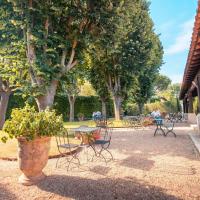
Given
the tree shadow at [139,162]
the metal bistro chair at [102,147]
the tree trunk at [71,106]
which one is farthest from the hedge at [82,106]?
the tree shadow at [139,162]

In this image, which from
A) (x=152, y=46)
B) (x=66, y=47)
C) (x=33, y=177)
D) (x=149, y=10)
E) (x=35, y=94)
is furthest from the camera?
(x=149, y=10)

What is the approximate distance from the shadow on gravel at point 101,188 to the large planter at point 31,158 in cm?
27

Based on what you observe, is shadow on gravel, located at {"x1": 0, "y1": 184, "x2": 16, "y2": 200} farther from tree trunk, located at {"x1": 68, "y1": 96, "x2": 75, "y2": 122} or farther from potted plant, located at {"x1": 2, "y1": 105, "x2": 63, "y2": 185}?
tree trunk, located at {"x1": 68, "y1": 96, "x2": 75, "y2": 122}

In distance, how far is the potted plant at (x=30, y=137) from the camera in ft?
15.7

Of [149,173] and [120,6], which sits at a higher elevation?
[120,6]

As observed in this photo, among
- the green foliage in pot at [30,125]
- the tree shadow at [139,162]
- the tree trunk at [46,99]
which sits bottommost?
the tree shadow at [139,162]

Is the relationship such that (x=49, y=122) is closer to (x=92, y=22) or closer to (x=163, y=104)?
(x=92, y=22)

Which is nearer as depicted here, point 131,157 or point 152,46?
point 131,157

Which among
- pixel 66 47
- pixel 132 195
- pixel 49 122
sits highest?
pixel 66 47

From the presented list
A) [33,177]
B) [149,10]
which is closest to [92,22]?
[33,177]

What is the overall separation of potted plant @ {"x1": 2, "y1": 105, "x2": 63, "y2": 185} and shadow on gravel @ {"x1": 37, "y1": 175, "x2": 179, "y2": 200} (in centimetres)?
37

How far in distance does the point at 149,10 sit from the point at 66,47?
40.6ft

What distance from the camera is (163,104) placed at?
124ft

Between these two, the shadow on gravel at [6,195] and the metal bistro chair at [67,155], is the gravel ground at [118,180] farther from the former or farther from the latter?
the metal bistro chair at [67,155]
